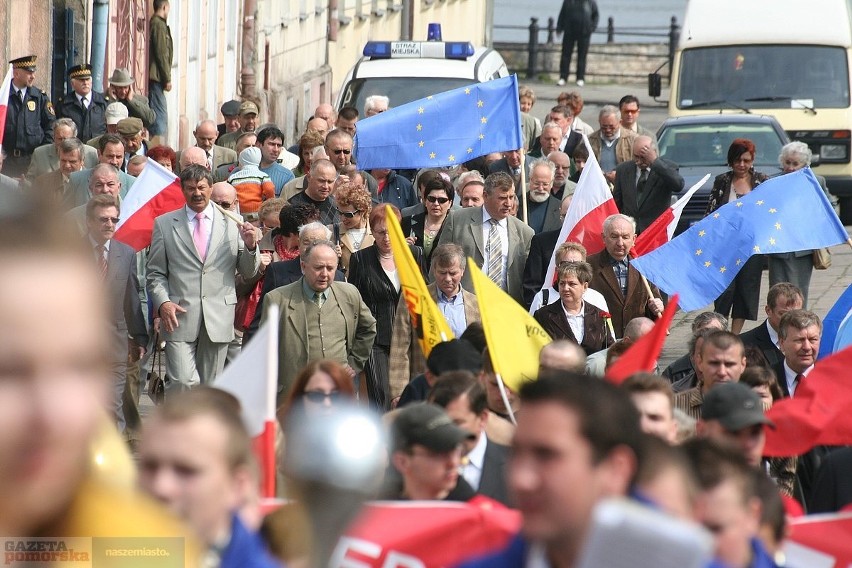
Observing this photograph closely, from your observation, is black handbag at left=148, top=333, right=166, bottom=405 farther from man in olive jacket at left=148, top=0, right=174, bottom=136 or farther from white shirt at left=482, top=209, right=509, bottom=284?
man in olive jacket at left=148, top=0, right=174, bottom=136

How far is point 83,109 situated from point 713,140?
7700 millimetres

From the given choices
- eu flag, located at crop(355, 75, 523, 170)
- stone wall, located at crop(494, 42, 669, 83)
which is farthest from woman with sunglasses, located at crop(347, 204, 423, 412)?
stone wall, located at crop(494, 42, 669, 83)

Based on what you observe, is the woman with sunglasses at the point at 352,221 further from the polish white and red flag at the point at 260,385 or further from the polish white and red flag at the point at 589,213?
the polish white and red flag at the point at 260,385

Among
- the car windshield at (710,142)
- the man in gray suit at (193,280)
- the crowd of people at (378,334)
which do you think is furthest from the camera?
the car windshield at (710,142)

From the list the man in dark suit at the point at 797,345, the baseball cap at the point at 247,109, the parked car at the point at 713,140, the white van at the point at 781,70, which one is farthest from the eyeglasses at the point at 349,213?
the white van at the point at 781,70

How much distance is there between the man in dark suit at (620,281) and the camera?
11.5m

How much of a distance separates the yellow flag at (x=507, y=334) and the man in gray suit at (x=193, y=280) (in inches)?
148

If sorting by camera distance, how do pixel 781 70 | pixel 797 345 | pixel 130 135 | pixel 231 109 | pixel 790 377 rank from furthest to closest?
pixel 781 70 < pixel 231 109 < pixel 130 135 < pixel 790 377 < pixel 797 345

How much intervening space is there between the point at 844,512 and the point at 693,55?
19.2 metres

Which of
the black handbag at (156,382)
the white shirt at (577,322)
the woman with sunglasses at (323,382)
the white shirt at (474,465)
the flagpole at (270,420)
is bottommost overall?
the black handbag at (156,382)

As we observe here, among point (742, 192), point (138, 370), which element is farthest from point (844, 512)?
point (742, 192)

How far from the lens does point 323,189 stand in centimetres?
1294

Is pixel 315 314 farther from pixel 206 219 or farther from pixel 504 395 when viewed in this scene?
pixel 504 395

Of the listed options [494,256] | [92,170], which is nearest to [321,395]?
[494,256]
